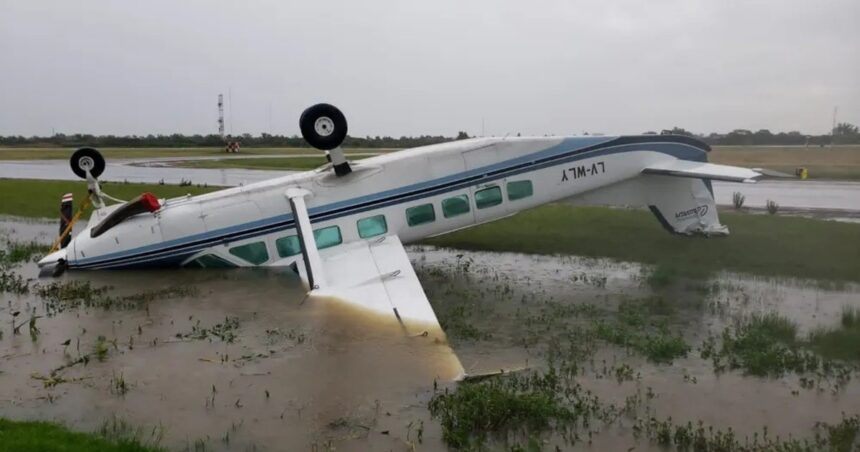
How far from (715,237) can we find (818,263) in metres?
2.90

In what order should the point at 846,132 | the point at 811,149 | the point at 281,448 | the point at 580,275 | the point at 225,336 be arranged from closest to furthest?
1. the point at 281,448
2. the point at 225,336
3. the point at 580,275
4. the point at 846,132
5. the point at 811,149

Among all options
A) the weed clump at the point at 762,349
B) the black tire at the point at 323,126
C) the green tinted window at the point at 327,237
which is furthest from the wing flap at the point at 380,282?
the weed clump at the point at 762,349

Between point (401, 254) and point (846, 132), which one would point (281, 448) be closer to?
point (401, 254)

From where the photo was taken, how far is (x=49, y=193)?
31766mm

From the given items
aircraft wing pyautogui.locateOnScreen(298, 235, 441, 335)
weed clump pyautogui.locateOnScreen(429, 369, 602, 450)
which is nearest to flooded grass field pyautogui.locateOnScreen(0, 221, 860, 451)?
weed clump pyautogui.locateOnScreen(429, 369, 602, 450)

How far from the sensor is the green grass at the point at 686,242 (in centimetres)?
1647

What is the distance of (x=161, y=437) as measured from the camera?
7262 mm

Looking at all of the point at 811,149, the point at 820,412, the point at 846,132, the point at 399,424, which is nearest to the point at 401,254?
the point at 399,424

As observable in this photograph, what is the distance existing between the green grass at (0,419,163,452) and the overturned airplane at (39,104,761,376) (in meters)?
7.38

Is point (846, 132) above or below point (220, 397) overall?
above

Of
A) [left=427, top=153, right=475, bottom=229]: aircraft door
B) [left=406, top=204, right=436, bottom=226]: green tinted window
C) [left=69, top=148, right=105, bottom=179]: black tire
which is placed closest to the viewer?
[left=406, top=204, right=436, bottom=226]: green tinted window

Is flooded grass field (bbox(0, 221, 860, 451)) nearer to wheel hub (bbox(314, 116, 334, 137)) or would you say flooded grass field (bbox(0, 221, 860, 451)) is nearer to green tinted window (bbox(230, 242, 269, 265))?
green tinted window (bbox(230, 242, 269, 265))

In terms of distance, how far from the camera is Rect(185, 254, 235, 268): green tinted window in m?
15.8

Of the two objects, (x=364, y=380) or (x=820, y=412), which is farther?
(x=364, y=380)
